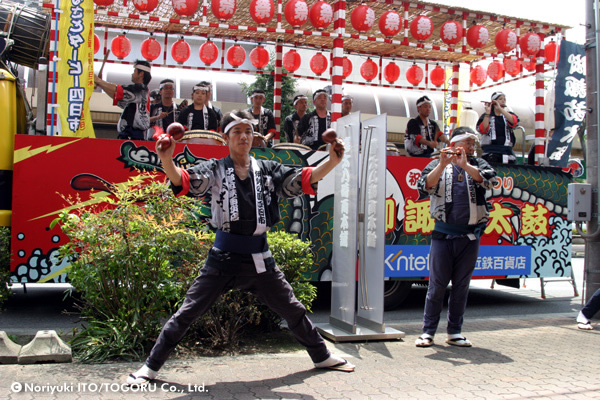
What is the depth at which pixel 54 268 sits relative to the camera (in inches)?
252

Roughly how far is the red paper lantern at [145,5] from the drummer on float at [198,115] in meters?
1.30

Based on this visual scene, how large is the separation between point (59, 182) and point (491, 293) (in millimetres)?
7408

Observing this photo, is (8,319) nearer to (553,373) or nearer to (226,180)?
(226,180)

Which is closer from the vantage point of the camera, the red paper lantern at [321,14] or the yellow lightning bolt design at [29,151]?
the yellow lightning bolt design at [29,151]

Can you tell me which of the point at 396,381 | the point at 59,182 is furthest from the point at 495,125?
the point at 59,182

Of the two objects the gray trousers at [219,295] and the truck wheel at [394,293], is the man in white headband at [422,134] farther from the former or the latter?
the gray trousers at [219,295]

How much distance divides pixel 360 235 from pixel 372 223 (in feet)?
0.88

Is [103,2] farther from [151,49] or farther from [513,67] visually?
[513,67]

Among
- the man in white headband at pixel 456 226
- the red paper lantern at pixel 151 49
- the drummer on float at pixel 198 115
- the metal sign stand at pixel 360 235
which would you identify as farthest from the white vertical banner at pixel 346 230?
the red paper lantern at pixel 151 49

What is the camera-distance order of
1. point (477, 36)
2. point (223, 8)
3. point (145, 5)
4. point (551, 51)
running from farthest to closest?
point (551, 51) → point (477, 36) → point (223, 8) → point (145, 5)

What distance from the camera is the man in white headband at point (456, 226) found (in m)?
5.75

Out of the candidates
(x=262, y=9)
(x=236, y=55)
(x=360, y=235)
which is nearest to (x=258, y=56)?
(x=236, y=55)

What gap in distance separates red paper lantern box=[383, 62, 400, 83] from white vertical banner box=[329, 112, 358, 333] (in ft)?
19.8

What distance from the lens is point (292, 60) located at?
1150 cm
